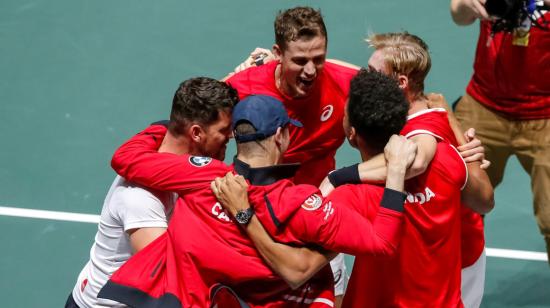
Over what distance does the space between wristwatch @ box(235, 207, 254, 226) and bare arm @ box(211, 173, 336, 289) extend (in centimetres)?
2

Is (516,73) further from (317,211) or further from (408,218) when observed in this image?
(317,211)

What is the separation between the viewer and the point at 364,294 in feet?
17.4

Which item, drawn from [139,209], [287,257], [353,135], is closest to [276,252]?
[287,257]

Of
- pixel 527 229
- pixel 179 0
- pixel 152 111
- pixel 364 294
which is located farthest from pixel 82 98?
pixel 364 294

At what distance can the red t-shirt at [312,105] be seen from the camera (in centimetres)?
660

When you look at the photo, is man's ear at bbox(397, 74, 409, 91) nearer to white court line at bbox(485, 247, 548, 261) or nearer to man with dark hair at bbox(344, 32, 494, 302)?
man with dark hair at bbox(344, 32, 494, 302)

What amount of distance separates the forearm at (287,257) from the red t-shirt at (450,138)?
0.99 m

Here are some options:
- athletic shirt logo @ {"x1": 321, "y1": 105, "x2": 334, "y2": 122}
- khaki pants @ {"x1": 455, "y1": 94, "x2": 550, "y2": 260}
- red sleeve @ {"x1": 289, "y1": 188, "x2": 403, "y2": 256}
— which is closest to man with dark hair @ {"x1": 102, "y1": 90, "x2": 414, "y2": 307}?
red sleeve @ {"x1": 289, "y1": 188, "x2": 403, "y2": 256}

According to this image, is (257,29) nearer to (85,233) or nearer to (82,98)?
(82,98)

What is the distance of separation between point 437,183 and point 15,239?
473cm

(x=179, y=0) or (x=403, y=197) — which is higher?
(x=403, y=197)

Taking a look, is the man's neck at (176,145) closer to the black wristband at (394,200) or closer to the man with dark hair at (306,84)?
the man with dark hair at (306,84)

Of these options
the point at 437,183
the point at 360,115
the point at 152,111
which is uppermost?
the point at 360,115

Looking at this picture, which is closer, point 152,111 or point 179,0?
point 152,111
